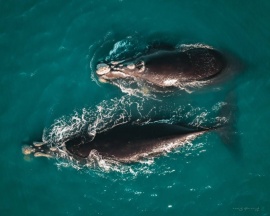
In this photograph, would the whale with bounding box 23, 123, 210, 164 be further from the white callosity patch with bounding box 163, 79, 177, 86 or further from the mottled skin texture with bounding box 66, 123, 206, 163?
the white callosity patch with bounding box 163, 79, 177, 86

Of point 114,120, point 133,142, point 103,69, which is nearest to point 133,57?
point 103,69

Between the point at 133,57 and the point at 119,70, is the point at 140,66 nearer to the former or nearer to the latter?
the point at 133,57

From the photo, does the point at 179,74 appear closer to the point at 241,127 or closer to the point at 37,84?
the point at 241,127

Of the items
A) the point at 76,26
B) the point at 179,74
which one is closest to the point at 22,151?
the point at 76,26

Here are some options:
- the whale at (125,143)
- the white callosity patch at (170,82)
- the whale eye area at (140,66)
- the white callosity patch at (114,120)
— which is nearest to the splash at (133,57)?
the white callosity patch at (170,82)

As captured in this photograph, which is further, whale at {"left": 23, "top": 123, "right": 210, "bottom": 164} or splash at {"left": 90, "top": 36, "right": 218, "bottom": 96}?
splash at {"left": 90, "top": 36, "right": 218, "bottom": 96}

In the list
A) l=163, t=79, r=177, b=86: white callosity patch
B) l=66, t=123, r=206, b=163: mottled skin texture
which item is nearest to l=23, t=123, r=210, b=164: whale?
l=66, t=123, r=206, b=163: mottled skin texture
